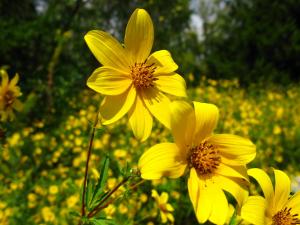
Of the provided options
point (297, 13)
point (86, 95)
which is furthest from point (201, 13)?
point (86, 95)

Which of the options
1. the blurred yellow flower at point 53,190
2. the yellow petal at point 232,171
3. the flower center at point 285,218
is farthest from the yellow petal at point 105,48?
the blurred yellow flower at point 53,190

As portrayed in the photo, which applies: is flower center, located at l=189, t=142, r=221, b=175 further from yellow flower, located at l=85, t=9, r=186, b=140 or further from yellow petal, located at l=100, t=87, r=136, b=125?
yellow petal, located at l=100, t=87, r=136, b=125

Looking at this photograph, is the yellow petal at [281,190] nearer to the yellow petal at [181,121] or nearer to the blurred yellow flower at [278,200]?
the blurred yellow flower at [278,200]

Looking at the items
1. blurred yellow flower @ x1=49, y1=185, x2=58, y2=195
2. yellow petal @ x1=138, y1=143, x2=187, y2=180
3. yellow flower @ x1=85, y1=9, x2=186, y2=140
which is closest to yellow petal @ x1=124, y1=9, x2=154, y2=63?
yellow flower @ x1=85, y1=9, x2=186, y2=140

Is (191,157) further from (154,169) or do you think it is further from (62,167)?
(62,167)

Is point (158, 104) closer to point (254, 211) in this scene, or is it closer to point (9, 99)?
point (254, 211)
